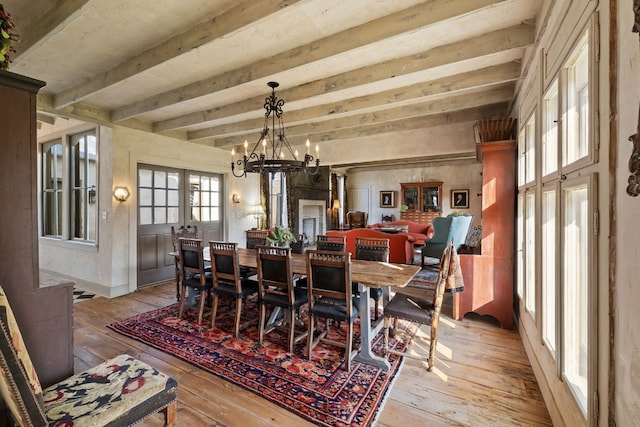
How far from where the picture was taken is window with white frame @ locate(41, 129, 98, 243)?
4621mm

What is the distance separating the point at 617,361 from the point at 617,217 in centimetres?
52

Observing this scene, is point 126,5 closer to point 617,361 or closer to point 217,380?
point 217,380

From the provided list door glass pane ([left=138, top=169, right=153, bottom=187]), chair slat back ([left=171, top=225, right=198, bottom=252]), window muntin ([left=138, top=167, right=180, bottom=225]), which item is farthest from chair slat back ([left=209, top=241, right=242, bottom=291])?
door glass pane ([left=138, top=169, right=153, bottom=187])

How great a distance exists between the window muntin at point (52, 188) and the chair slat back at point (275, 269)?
4747mm

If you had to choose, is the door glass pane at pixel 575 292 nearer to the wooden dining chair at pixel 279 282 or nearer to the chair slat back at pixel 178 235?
the wooden dining chair at pixel 279 282

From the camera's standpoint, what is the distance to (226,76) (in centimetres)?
295

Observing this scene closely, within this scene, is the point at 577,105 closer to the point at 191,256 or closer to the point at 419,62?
the point at 419,62

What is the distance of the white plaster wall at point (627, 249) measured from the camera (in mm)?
896

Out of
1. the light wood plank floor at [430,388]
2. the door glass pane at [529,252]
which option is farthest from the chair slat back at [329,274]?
the door glass pane at [529,252]

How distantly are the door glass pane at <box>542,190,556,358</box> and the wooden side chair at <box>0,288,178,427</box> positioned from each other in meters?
2.39

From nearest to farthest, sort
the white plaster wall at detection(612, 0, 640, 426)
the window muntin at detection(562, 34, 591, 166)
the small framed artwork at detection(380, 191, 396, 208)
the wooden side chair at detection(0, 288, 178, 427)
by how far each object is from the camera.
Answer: the white plaster wall at detection(612, 0, 640, 426) → the wooden side chair at detection(0, 288, 178, 427) → the window muntin at detection(562, 34, 591, 166) → the small framed artwork at detection(380, 191, 396, 208)

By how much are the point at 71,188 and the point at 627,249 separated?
6551mm

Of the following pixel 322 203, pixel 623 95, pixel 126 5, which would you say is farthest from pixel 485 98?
pixel 322 203

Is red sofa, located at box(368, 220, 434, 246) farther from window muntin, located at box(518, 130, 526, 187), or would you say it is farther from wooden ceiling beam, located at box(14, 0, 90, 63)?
wooden ceiling beam, located at box(14, 0, 90, 63)
